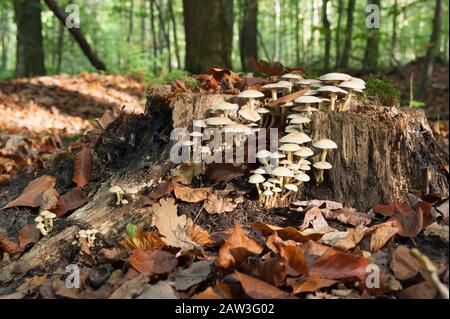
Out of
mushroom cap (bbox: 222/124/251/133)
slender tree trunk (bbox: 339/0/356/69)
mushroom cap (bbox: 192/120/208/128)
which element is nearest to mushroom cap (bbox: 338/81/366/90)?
mushroom cap (bbox: 222/124/251/133)

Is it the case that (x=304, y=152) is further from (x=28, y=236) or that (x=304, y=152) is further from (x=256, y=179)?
(x=28, y=236)

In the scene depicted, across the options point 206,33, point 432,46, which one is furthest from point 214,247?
point 432,46

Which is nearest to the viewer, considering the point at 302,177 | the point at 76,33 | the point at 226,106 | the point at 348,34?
the point at 302,177

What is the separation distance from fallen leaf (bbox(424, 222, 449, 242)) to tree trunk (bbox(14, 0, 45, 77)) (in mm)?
13625

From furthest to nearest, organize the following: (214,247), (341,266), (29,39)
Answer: (29,39), (214,247), (341,266)

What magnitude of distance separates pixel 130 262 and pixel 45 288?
1.94 ft

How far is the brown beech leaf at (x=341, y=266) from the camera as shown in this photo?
255 cm

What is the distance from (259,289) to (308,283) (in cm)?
28

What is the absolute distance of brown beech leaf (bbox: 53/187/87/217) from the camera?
416 cm

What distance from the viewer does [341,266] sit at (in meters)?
2.58

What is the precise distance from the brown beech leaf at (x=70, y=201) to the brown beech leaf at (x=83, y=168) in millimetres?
260

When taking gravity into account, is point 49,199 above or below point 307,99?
below

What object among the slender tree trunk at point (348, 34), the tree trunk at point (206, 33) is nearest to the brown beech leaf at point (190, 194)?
the tree trunk at point (206, 33)

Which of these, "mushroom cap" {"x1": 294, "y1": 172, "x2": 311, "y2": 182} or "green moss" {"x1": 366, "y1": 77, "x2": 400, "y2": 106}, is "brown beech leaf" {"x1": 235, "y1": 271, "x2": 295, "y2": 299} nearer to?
"mushroom cap" {"x1": 294, "y1": 172, "x2": 311, "y2": 182}
